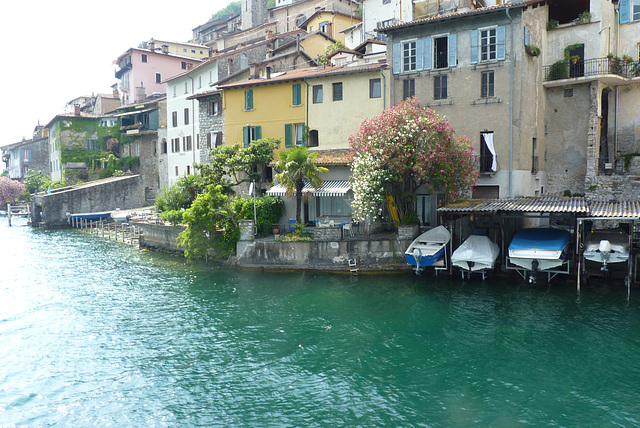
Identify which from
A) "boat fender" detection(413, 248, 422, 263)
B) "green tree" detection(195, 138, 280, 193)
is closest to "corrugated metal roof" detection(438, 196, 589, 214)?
"boat fender" detection(413, 248, 422, 263)

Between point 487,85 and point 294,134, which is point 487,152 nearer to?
point 487,85

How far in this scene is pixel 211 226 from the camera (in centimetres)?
3309

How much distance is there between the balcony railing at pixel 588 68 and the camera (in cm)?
3256

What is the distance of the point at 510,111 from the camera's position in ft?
101

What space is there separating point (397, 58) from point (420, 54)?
1.64 m

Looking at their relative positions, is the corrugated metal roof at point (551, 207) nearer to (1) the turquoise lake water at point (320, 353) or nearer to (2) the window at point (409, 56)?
(1) the turquoise lake water at point (320, 353)

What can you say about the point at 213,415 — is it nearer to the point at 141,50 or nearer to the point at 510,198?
the point at 510,198

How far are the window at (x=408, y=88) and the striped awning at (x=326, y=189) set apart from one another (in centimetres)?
731

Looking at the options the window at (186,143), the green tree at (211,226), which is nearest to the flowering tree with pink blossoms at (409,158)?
the green tree at (211,226)

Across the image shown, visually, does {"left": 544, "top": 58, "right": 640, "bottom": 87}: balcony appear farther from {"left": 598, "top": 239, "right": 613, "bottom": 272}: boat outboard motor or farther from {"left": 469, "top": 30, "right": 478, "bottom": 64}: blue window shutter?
{"left": 598, "top": 239, "right": 613, "bottom": 272}: boat outboard motor

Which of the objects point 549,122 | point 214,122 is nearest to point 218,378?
point 549,122

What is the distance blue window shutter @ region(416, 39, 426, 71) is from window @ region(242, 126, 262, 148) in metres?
14.1

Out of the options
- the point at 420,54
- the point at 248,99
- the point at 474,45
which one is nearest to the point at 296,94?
the point at 248,99

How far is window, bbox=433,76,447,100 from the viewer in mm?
33109
